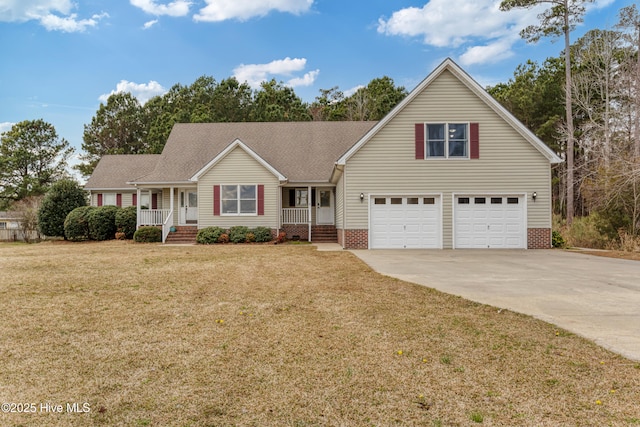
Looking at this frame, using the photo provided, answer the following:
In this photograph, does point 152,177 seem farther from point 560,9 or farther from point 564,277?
point 560,9

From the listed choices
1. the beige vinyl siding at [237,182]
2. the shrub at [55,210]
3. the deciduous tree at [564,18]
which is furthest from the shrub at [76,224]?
the deciduous tree at [564,18]

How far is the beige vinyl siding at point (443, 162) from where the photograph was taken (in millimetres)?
15477

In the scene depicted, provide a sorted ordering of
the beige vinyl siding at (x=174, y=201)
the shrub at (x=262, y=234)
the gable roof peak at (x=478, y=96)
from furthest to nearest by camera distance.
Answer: the beige vinyl siding at (x=174, y=201) < the shrub at (x=262, y=234) < the gable roof peak at (x=478, y=96)

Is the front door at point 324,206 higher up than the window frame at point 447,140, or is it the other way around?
the window frame at point 447,140

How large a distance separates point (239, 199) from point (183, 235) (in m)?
3.55

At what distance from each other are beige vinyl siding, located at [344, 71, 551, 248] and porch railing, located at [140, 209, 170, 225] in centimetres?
1078

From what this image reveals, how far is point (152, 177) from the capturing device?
2000 cm

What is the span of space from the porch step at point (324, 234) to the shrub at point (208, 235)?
485 centimetres

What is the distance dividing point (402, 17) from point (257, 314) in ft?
77.7

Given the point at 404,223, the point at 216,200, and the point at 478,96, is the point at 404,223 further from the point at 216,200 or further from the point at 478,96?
the point at 216,200

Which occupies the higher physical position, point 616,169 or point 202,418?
point 616,169

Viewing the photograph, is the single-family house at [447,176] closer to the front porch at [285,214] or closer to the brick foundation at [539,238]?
the brick foundation at [539,238]

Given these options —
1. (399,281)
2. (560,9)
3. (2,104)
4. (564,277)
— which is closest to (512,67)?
(560,9)

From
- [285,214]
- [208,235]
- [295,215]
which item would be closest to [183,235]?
[208,235]
